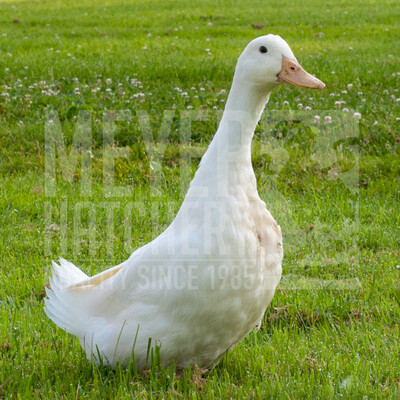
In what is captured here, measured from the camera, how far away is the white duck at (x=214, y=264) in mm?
3156

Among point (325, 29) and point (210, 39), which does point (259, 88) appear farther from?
point (325, 29)

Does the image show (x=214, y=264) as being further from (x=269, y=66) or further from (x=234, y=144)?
(x=269, y=66)

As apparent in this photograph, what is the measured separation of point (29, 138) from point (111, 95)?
1.61m

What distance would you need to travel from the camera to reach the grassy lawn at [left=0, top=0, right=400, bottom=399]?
3432 mm

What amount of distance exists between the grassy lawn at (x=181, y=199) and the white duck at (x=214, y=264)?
0.20m

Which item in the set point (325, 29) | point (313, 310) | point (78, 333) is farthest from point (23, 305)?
point (325, 29)

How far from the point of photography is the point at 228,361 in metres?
3.68

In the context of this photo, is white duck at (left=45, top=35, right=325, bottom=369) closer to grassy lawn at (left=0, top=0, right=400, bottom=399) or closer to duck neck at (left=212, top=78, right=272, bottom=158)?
duck neck at (left=212, top=78, right=272, bottom=158)

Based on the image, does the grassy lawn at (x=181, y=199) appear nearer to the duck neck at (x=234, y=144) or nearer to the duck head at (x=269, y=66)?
the duck neck at (x=234, y=144)

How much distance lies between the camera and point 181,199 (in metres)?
6.19

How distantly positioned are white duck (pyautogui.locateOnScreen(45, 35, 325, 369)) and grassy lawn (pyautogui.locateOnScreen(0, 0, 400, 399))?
0.65 ft

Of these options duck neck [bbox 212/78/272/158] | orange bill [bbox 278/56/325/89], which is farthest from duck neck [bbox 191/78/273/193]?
orange bill [bbox 278/56/325/89]

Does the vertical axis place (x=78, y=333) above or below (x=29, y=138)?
below

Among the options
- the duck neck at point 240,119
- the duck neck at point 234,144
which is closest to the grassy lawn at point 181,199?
the duck neck at point 234,144
